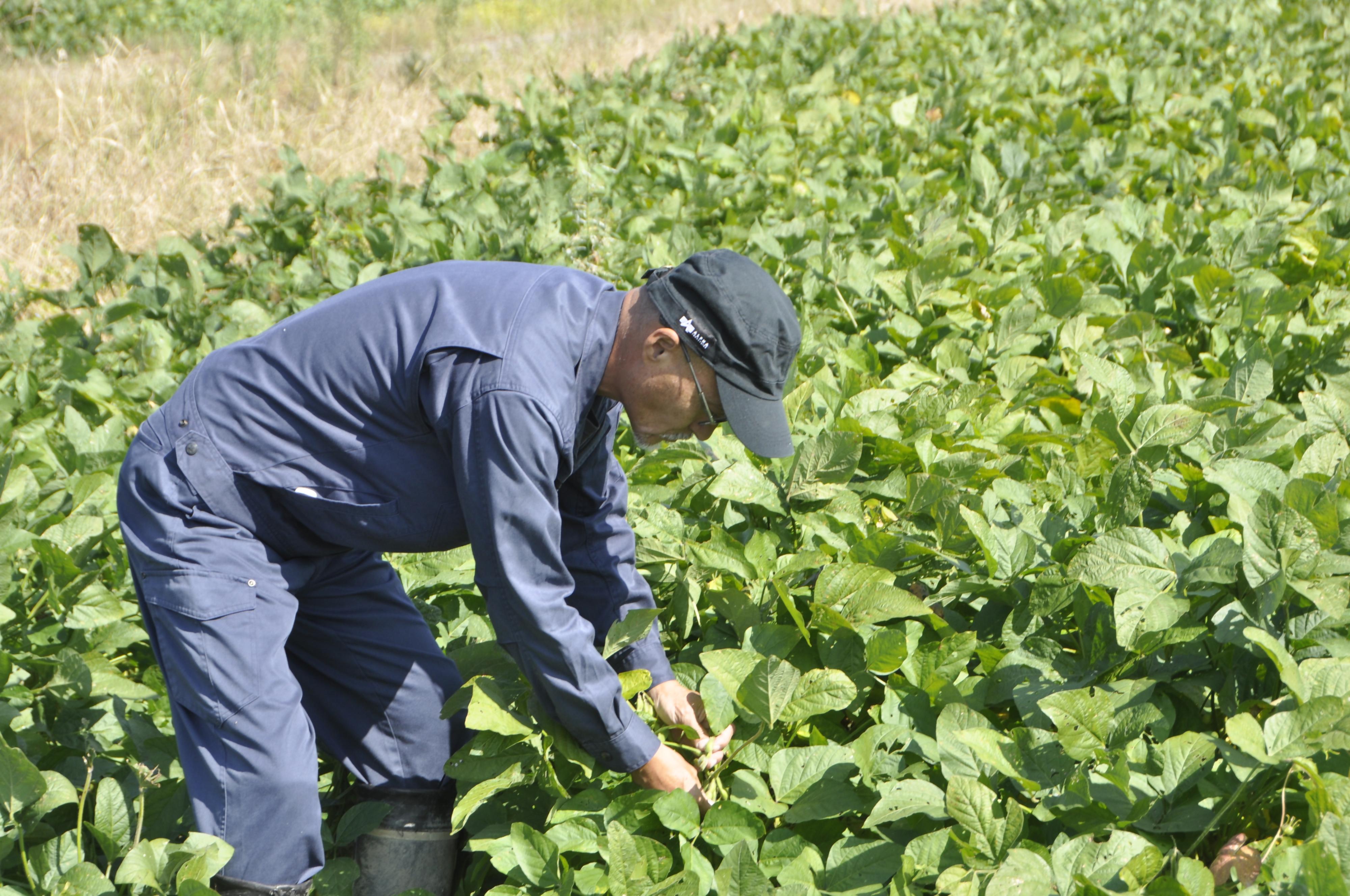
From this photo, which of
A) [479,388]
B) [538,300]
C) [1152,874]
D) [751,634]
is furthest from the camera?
[751,634]

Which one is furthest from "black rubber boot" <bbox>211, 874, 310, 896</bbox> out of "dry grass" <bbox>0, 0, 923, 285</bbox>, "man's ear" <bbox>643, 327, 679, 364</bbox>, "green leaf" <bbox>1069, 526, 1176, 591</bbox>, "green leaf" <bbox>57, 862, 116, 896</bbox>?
"dry grass" <bbox>0, 0, 923, 285</bbox>

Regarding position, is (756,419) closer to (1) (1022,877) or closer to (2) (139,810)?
(1) (1022,877)

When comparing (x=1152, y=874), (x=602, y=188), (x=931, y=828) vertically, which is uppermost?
(x=602, y=188)

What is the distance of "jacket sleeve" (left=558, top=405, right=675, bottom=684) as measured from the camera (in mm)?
2404

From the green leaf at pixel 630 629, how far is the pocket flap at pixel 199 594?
2.22ft

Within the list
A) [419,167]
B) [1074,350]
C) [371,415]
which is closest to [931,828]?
[371,415]

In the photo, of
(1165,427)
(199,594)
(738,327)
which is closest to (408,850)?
(199,594)

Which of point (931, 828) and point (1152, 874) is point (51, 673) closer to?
point (931, 828)

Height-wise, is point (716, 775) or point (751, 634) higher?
point (751, 634)

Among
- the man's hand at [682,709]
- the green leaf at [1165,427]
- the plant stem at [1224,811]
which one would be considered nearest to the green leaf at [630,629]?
the man's hand at [682,709]

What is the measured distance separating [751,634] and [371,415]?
2.80ft

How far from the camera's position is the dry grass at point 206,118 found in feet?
24.6

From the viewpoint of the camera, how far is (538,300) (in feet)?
6.73

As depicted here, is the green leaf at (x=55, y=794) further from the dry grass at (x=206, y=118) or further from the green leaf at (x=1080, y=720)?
the dry grass at (x=206, y=118)
